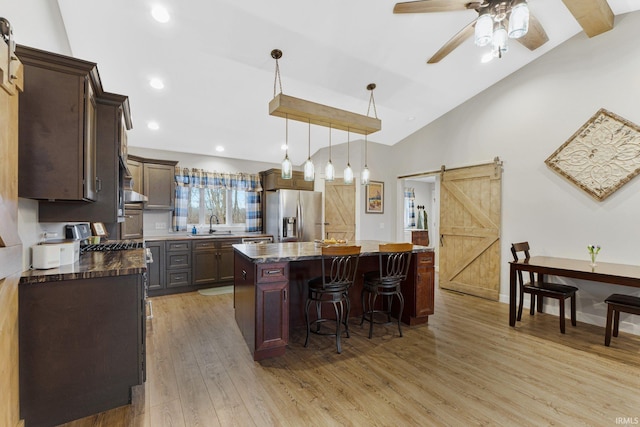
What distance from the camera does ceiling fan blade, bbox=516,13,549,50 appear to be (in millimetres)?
2826

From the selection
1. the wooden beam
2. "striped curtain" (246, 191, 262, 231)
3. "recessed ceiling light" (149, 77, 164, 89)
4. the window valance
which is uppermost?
"recessed ceiling light" (149, 77, 164, 89)

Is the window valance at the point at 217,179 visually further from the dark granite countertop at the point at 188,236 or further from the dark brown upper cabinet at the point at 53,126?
the dark brown upper cabinet at the point at 53,126

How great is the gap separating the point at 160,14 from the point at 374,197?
15.3ft

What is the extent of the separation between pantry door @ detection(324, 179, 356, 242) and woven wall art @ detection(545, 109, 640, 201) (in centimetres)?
347

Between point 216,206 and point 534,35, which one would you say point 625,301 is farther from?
point 216,206

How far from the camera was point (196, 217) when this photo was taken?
5.66 meters

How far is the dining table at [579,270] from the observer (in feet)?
8.96

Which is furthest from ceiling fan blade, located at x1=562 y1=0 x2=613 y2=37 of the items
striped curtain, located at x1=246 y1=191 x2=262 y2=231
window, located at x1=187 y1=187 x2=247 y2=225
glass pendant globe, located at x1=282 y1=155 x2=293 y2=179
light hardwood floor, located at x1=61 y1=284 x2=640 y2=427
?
window, located at x1=187 y1=187 x2=247 y2=225

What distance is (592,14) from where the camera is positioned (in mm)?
3098

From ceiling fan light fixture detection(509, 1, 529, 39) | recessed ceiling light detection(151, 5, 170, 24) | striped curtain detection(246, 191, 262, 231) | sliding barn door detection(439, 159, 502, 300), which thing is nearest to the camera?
ceiling fan light fixture detection(509, 1, 529, 39)

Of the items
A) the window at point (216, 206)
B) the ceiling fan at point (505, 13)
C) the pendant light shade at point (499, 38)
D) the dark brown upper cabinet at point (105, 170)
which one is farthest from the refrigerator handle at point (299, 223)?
the pendant light shade at point (499, 38)

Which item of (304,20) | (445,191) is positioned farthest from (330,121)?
(445,191)

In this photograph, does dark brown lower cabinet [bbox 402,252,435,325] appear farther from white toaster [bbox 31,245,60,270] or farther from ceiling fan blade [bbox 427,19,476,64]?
white toaster [bbox 31,245,60,270]

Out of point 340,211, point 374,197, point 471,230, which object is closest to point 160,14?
point 340,211
